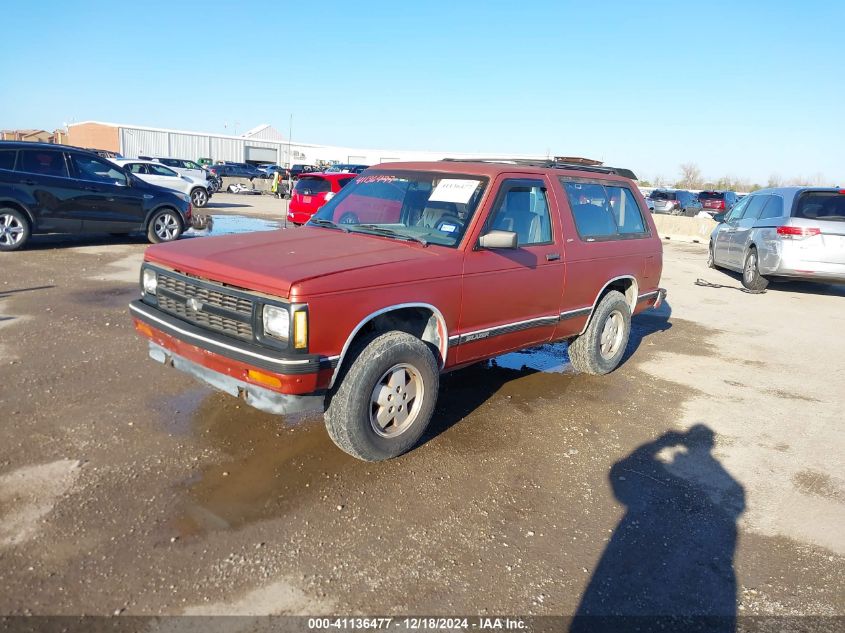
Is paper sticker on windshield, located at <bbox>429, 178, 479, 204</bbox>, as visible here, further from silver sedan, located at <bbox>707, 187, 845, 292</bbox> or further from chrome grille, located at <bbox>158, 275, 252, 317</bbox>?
silver sedan, located at <bbox>707, 187, 845, 292</bbox>

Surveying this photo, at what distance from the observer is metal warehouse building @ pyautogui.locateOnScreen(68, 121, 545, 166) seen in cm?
5734

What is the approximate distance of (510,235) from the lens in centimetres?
412

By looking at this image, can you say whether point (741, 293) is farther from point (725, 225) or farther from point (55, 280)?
point (55, 280)

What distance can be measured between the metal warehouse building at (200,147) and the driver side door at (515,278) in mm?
46970

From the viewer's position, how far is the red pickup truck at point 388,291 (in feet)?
11.2

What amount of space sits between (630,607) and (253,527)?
187cm

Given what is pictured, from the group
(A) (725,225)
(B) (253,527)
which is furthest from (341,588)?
(A) (725,225)

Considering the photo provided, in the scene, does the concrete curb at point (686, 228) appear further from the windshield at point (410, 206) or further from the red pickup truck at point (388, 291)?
the windshield at point (410, 206)

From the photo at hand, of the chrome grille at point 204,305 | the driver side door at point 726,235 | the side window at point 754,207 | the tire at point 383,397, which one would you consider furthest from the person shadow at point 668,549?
the driver side door at point 726,235

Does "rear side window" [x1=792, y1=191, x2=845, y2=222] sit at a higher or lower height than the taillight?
higher

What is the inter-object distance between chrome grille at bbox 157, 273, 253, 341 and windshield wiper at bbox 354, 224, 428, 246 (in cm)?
131

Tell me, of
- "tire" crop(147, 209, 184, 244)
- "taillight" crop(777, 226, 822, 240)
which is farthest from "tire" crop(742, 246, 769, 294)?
"tire" crop(147, 209, 184, 244)

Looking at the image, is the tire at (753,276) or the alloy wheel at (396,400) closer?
the alloy wheel at (396,400)

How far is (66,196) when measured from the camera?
1009 centimetres
